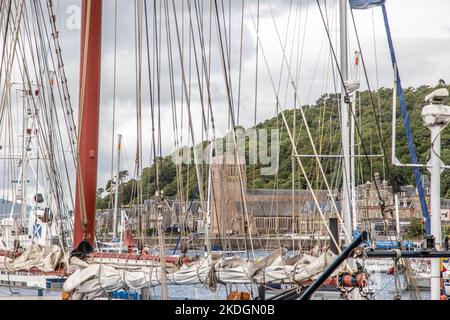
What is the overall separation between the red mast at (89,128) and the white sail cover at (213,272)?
92 cm

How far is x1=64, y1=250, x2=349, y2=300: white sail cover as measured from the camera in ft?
34.4

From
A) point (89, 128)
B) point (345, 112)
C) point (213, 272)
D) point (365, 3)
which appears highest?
point (365, 3)

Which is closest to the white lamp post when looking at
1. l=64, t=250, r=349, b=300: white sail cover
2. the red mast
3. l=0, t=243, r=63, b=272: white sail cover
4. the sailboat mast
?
l=64, t=250, r=349, b=300: white sail cover

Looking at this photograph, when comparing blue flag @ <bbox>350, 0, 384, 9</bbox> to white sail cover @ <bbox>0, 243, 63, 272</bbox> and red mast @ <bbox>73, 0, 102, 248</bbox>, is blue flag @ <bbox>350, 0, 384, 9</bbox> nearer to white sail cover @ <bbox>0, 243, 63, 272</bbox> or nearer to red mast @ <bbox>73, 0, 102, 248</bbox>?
red mast @ <bbox>73, 0, 102, 248</bbox>

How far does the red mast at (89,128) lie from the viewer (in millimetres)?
11664

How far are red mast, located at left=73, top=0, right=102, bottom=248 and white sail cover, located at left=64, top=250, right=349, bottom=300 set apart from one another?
0.92 metres

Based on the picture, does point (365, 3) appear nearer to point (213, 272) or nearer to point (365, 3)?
point (365, 3)

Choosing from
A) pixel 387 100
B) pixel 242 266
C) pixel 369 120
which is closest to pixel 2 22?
pixel 242 266

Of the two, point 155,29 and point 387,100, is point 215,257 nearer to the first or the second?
point 155,29

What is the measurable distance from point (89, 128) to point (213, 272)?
10.2ft

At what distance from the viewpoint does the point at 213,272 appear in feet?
36.3

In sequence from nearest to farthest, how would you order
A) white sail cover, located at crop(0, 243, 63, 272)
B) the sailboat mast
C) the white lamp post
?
the white lamp post < white sail cover, located at crop(0, 243, 63, 272) < the sailboat mast

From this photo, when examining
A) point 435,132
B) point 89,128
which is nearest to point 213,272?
point 89,128
